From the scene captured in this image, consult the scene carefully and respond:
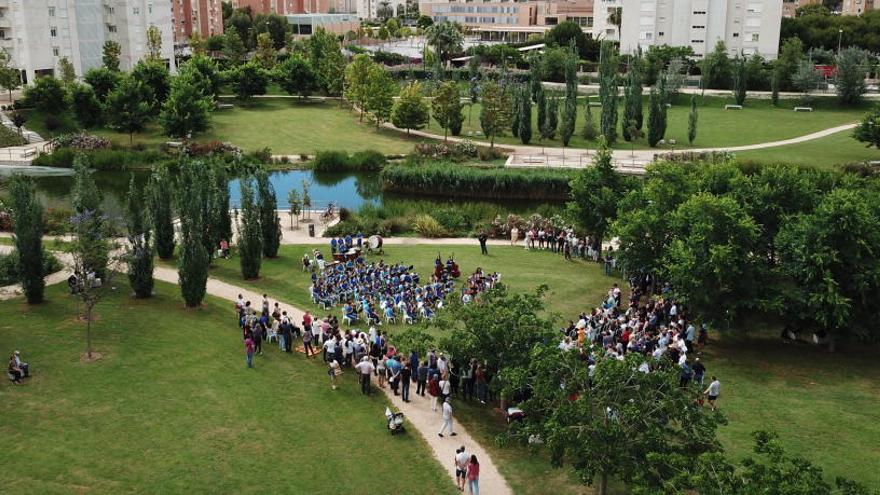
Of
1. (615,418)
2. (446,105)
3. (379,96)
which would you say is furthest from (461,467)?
(379,96)

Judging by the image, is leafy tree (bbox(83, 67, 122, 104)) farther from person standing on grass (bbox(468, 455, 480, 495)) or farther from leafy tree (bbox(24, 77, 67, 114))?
person standing on grass (bbox(468, 455, 480, 495))

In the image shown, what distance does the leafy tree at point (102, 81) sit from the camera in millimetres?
86812

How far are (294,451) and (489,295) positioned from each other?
7.77 metres

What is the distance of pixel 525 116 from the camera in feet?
266

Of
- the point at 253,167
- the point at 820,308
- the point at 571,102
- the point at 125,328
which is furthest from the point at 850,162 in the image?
the point at 125,328

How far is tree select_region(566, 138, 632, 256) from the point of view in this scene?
144 feet

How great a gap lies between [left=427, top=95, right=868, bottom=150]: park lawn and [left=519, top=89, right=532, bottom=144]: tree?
1143 millimetres

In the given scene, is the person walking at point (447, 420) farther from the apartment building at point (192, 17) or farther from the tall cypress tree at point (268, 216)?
the apartment building at point (192, 17)

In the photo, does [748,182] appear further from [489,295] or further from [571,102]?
[571,102]

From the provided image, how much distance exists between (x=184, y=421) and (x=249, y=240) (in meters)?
15.7

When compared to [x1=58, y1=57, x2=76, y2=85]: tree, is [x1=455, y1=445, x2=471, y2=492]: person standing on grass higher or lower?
lower

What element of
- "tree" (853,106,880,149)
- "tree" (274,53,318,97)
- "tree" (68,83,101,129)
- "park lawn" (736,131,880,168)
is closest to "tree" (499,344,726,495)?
"park lawn" (736,131,880,168)

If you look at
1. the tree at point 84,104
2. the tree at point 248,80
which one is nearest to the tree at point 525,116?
the tree at point 248,80

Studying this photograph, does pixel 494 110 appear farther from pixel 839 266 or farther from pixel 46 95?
pixel 839 266
